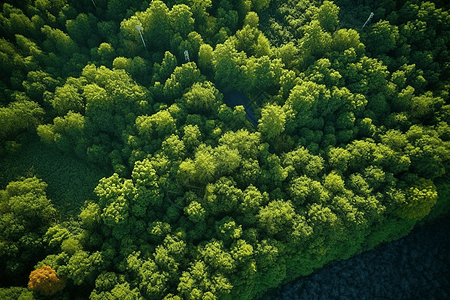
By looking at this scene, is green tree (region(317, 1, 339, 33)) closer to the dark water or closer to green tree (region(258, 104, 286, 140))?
green tree (region(258, 104, 286, 140))

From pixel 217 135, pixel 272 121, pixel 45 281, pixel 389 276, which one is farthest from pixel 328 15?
pixel 45 281

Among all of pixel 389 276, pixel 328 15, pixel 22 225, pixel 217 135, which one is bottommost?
pixel 389 276

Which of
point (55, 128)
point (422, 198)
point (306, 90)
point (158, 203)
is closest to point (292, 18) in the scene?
point (306, 90)

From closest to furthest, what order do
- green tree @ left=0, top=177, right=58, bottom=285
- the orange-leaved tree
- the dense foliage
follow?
the orange-leaved tree → green tree @ left=0, top=177, right=58, bottom=285 → the dense foliage

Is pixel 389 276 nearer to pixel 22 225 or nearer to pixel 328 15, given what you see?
pixel 328 15

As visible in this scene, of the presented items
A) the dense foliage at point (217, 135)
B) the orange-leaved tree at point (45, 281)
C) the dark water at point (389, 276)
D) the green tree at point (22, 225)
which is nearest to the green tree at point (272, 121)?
the dense foliage at point (217, 135)

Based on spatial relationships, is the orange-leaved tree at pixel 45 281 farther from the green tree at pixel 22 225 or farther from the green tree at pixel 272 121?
the green tree at pixel 272 121

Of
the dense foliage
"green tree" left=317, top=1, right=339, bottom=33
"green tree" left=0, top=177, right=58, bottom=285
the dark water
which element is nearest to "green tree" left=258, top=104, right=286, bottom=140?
the dense foliage
